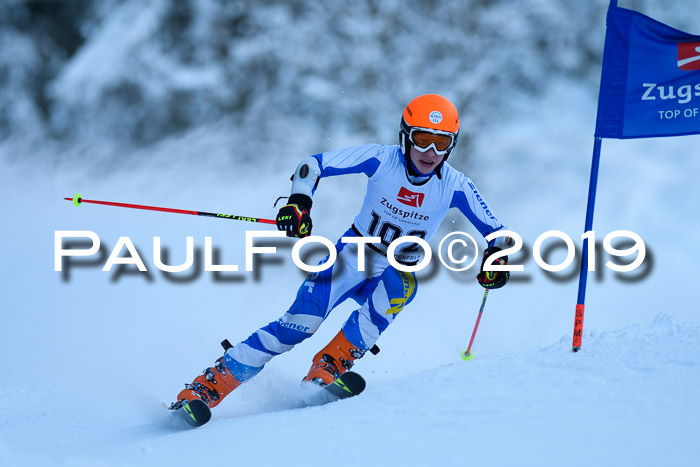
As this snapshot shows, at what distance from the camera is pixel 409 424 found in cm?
297

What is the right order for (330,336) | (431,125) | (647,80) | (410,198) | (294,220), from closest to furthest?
(294,220), (431,125), (410,198), (647,80), (330,336)

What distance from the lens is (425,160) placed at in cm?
394

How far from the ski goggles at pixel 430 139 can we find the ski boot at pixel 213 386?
171cm

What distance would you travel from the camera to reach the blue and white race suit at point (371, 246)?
13.3 ft

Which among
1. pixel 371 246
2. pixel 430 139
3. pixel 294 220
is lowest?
pixel 371 246

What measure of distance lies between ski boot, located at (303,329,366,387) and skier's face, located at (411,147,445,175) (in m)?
1.13

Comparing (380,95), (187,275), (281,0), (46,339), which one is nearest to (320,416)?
(46,339)

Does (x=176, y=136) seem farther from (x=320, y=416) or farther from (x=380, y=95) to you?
(x=320, y=416)

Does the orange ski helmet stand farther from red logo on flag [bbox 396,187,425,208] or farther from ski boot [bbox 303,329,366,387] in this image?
ski boot [bbox 303,329,366,387]

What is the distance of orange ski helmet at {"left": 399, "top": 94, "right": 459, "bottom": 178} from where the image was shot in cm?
386

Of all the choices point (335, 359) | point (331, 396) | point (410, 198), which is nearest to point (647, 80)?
point (410, 198)

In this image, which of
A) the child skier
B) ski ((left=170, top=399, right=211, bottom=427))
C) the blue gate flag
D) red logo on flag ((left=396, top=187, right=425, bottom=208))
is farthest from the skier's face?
ski ((left=170, top=399, right=211, bottom=427))

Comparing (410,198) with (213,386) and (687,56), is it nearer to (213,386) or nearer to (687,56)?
(213,386)

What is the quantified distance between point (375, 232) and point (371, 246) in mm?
97
